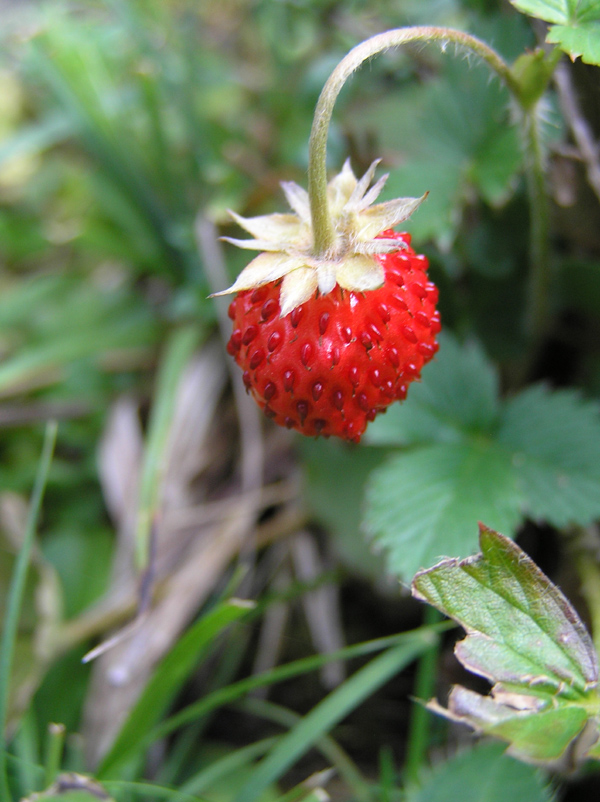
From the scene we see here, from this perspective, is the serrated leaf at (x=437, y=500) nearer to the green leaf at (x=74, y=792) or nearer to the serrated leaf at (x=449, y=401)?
the serrated leaf at (x=449, y=401)

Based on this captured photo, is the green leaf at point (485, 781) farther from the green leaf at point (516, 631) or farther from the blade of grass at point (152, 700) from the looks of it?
the blade of grass at point (152, 700)

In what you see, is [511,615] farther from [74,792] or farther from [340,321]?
[74,792]

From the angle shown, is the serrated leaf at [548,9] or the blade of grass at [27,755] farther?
the blade of grass at [27,755]

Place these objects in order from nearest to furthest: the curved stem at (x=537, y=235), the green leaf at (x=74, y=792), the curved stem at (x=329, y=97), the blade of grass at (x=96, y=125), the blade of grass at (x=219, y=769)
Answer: the curved stem at (x=329, y=97), the green leaf at (x=74, y=792), the curved stem at (x=537, y=235), the blade of grass at (x=219, y=769), the blade of grass at (x=96, y=125)

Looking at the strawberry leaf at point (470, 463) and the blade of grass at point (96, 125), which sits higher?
the blade of grass at point (96, 125)

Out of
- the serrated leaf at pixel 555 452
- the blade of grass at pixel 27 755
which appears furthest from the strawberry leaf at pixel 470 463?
the blade of grass at pixel 27 755

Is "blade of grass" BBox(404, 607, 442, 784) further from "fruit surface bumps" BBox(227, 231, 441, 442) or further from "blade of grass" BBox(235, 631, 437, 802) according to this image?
"fruit surface bumps" BBox(227, 231, 441, 442)

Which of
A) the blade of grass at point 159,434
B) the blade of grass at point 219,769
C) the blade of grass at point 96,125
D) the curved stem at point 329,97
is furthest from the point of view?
the blade of grass at point 96,125

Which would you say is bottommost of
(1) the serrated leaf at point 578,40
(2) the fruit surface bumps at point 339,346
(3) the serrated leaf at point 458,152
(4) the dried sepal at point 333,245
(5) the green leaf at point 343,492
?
(5) the green leaf at point 343,492
